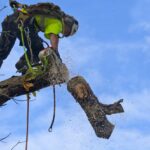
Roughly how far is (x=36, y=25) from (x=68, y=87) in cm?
122

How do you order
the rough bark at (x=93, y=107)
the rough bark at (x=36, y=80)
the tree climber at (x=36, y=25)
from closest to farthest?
1. the rough bark at (x=93, y=107)
2. the rough bark at (x=36, y=80)
3. the tree climber at (x=36, y=25)

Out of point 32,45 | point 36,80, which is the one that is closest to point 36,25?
point 32,45

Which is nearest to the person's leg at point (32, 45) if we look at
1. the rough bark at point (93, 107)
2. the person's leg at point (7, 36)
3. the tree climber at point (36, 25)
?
the tree climber at point (36, 25)

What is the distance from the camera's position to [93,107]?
7867 millimetres

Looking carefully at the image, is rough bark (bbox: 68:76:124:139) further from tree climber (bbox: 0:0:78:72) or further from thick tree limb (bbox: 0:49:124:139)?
tree climber (bbox: 0:0:78:72)

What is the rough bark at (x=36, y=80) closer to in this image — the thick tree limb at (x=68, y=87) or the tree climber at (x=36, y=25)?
the thick tree limb at (x=68, y=87)

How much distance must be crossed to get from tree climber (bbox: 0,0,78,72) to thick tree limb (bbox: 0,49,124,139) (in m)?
0.50

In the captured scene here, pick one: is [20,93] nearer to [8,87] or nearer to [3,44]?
[8,87]

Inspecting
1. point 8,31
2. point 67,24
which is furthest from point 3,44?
point 67,24

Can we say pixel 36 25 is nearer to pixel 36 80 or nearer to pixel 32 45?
pixel 32 45

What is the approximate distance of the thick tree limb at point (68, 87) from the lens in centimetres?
773

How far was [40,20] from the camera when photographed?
888cm

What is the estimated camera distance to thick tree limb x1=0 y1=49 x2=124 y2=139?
773 centimetres

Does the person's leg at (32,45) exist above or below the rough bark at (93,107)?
above
